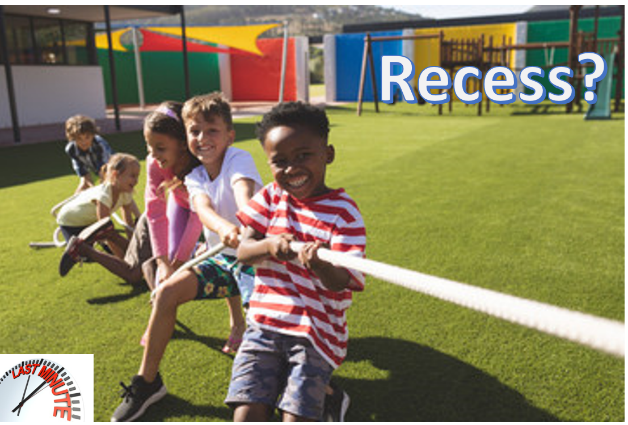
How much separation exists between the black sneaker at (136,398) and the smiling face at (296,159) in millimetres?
1186

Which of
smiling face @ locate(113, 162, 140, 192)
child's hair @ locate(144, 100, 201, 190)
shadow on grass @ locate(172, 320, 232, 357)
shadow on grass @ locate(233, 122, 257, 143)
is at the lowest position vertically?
shadow on grass @ locate(172, 320, 232, 357)

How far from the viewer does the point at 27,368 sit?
271cm

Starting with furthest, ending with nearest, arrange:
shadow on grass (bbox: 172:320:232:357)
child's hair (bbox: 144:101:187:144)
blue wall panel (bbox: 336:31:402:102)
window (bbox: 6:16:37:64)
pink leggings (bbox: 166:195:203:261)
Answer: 1. blue wall panel (bbox: 336:31:402:102)
2. window (bbox: 6:16:37:64)
3. pink leggings (bbox: 166:195:203:261)
4. shadow on grass (bbox: 172:320:232:357)
5. child's hair (bbox: 144:101:187:144)

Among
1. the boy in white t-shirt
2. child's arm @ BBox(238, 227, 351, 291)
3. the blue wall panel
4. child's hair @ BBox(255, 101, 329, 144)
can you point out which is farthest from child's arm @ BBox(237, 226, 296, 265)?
the blue wall panel

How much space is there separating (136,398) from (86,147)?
4.16m

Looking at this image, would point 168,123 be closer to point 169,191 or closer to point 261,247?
point 169,191

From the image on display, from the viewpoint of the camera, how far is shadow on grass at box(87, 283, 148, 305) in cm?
376

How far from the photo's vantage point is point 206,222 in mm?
2553

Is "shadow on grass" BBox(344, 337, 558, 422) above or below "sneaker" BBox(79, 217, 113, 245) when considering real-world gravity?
below

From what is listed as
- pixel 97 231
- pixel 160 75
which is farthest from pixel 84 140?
pixel 160 75

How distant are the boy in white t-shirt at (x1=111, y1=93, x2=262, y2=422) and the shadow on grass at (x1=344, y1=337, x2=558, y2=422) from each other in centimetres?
77

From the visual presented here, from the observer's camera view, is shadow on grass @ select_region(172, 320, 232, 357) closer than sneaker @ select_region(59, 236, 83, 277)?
Yes

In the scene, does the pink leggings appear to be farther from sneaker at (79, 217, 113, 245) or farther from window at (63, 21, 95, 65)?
window at (63, 21, 95, 65)

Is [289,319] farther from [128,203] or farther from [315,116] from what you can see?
[128,203]
